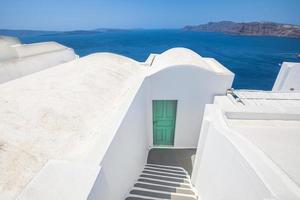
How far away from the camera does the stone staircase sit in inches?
222

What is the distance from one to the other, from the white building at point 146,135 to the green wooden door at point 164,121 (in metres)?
0.05

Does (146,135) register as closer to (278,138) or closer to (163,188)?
(163,188)

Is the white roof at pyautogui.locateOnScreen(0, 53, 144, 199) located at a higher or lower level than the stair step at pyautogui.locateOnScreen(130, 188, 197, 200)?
higher

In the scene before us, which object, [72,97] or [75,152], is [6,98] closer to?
[72,97]

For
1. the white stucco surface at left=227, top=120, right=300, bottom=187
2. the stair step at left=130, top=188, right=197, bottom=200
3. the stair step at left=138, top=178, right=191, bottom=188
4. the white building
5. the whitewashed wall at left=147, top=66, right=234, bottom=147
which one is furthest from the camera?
the whitewashed wall at left=147, top=66, right=234, bottom=147

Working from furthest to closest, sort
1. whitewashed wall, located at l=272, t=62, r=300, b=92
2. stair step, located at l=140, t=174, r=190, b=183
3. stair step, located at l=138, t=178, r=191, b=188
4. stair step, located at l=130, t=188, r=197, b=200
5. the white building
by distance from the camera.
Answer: whitewashed wall, located at l=272, t=62, r=300, b=92, stair step, located at l=140, t=174, r=190, b=183, stair step, located at l=138, t=178, r=191, b=188, stair step, located at l=130, t=188, r=197, b=200, the white building

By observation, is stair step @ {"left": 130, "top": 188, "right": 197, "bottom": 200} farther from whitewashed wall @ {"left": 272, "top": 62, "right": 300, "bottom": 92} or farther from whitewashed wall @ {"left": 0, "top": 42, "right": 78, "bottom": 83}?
whitewashed wall @ {"left": 272, "top": 62, "right": 300, "bottom": 92}

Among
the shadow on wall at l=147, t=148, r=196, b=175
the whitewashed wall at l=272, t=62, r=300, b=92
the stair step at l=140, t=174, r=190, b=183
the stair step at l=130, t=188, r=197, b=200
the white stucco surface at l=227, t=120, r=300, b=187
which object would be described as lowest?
the shadow on wall at l=147, t=148, r=196, b=175

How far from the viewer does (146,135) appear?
8586 millimetres

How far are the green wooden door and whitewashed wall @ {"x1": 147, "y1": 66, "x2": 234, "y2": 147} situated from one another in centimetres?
26

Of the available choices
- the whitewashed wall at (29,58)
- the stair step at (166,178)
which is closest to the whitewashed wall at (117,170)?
the stair step at (166,178)

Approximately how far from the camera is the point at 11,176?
2500 millimetres

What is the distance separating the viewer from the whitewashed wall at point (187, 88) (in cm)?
767

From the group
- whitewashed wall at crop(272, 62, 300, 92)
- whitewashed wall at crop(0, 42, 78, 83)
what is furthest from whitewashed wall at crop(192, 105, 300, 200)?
whitewashed wall at crop(272, 62, 300, 92)
